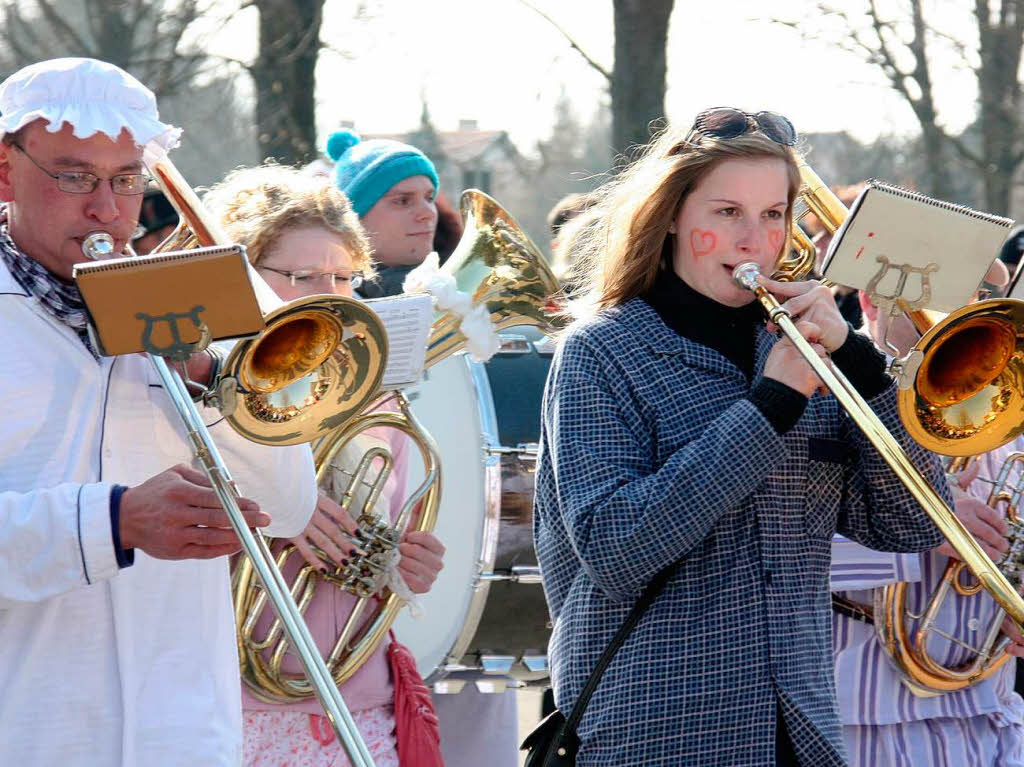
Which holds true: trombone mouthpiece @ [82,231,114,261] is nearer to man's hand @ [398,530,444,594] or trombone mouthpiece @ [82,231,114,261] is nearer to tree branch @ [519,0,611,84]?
man's hand @ [398,530,444,594]

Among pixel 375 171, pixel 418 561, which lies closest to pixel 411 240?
pixel 375 171

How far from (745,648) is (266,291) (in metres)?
0.98

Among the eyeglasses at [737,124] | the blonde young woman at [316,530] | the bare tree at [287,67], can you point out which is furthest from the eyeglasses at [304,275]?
the bare tree at [287,67]

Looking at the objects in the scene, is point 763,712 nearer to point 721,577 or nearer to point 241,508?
point 721,577

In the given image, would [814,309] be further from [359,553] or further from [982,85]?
[982,85]

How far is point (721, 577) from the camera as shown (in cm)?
260

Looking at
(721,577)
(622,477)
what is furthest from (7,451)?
(721,577)

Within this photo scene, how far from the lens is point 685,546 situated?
2.50 meters

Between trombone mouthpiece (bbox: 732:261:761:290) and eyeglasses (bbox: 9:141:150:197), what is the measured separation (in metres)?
1.02

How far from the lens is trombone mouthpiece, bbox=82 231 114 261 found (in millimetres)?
2354

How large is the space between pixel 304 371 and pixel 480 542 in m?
1.75

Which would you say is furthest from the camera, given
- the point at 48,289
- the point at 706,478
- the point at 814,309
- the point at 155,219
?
the point at 155,219

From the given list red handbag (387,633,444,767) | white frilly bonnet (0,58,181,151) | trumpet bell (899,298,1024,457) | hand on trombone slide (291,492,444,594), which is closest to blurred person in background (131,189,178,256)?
hand on trombone slide (291,492,444,594)

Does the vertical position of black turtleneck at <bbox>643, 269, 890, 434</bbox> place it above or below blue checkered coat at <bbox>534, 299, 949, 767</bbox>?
above
